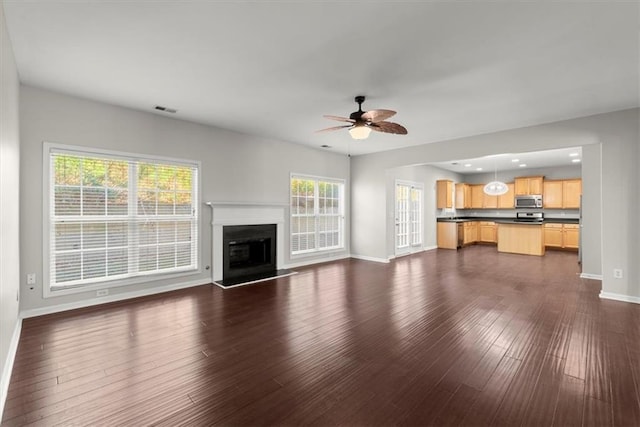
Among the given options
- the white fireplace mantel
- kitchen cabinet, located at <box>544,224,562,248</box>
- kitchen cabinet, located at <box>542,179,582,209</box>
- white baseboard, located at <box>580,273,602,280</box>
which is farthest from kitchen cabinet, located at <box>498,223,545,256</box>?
the white fireplace mantel

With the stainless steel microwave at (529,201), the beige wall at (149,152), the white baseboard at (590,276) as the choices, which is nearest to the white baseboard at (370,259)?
the beige wall at (149,152)

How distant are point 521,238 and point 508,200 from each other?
2.51 metres

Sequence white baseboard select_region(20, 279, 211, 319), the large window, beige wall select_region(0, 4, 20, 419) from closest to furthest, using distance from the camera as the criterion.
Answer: beige wall select_region(0, 4, 20, 419) < white baseboard select_region(20, 279, 211, 319) < the large window

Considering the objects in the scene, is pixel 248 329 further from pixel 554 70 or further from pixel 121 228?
pixel 554 70

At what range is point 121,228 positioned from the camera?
4133mm

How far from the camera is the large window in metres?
6.58

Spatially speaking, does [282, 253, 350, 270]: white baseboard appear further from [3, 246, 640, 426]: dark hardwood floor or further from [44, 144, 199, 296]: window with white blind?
[44, 144, 199, 296]: window with white blind

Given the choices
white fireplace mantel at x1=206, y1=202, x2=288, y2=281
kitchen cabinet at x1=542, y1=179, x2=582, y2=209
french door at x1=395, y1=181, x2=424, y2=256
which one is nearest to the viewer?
white fireplace mantel at x1=206, y1=202, x2=288, y2=281

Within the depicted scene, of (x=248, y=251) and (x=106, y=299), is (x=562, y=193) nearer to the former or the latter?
(x=248, y=251)

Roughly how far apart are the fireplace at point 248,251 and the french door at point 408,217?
3.69 meters

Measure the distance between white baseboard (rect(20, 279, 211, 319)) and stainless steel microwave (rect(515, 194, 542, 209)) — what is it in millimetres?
10211

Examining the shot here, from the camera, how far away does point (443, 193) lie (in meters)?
9.84

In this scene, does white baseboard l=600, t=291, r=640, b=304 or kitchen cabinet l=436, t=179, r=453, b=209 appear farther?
kitchen cabinet l=436, t=179, r=453, b=209

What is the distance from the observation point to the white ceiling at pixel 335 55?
2127 mm
